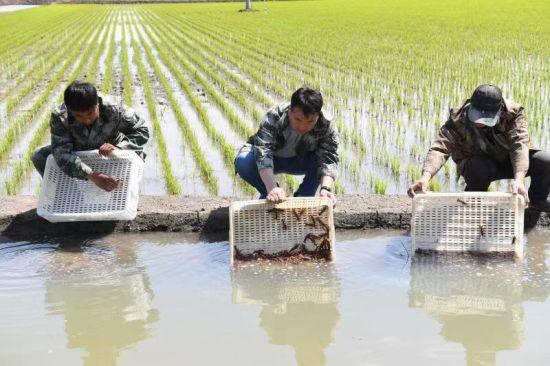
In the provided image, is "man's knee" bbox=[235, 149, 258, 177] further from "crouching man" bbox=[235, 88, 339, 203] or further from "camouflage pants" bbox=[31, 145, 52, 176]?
"camouflage pants" bbox=[31, 145, 52, 176]

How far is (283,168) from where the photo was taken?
4.07 metres

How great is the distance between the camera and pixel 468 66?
10.1m

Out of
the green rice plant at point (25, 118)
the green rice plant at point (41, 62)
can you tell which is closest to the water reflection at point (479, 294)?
the green rice plant at point (25, 118)

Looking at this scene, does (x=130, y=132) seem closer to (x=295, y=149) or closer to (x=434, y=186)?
(x=295, y=149)

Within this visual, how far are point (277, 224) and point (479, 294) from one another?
3.24 ft

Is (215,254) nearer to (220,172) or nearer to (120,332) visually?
(120,332)

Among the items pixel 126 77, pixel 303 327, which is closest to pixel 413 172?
pixel 303 327

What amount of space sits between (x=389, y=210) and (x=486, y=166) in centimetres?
54

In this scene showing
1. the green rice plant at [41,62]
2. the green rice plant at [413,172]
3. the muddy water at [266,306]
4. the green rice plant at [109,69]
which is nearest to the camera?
the muddy water at [266,306]

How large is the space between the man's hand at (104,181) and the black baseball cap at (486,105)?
1.76 metres

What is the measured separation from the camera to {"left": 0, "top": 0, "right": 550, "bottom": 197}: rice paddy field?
5438 millimetres

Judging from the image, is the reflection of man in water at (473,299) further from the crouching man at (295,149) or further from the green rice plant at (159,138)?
the green rice plant at (159,138)

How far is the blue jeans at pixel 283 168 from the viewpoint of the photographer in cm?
393

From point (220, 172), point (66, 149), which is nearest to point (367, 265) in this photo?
point (66, 149)
